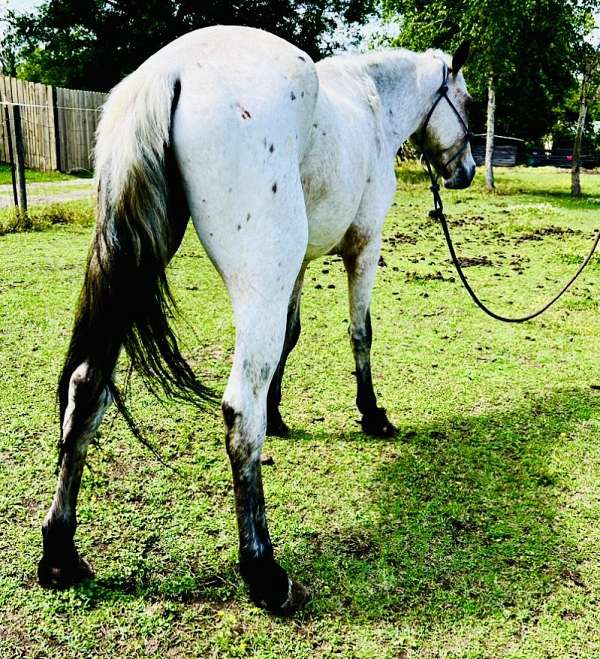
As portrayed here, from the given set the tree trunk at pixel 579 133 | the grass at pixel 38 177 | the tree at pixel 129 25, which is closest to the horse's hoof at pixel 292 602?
the grass at pixel 38 177

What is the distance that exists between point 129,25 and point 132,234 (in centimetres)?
2067

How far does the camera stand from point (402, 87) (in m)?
3.47

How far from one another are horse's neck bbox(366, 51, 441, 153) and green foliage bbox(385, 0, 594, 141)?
13670 mm

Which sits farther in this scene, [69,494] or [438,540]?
[438,540]

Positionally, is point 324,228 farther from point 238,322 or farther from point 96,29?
point 96,29

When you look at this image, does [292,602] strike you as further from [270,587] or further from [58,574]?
[58,574]

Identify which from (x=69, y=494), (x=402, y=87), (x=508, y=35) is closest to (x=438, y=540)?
(x=69, y=494)

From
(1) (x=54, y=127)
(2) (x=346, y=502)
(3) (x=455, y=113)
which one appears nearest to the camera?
(2) (x=346, y=502)

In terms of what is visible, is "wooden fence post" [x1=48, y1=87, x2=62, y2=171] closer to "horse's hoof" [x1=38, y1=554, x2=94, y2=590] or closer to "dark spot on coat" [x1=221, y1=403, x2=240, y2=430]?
"horse's hoof" [x1=38, y1=554, x2=94, y2=590]

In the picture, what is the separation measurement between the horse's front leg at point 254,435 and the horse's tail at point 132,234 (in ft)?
1.01

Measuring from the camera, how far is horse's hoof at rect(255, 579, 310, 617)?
84.0 inches

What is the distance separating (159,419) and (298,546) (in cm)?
134

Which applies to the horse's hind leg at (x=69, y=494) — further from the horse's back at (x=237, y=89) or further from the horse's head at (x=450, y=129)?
the horse's head at (x=450, y=129)

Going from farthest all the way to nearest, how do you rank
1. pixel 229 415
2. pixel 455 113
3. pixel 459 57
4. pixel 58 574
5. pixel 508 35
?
pixel 508 35
pixel 455 113
pixel 459 57
pixel 58 574
pixel 229 415
